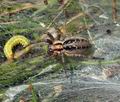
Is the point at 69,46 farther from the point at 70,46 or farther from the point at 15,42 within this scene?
the point at 15,42

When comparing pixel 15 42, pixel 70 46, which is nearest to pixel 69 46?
pixel 70 46

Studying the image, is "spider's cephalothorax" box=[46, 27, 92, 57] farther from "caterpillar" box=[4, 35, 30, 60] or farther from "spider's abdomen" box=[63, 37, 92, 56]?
"caterpillar" box=[4, 35, 30, 60]

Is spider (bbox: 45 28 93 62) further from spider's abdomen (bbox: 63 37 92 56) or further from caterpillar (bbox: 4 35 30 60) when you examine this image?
caterpillar (bbox: 4 35 30 60)

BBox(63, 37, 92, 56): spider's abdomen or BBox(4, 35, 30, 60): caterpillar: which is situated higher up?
BBox(4, 35, 30, 60): caterpillar

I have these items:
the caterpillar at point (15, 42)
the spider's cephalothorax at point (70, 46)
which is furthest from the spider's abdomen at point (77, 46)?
the caterpillar at point (15, 42)

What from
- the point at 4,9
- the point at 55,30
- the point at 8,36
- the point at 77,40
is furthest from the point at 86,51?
the point at 4,9

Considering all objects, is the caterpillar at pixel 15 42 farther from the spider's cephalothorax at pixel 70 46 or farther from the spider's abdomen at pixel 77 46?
the spider's abdomen at pixel 77 46

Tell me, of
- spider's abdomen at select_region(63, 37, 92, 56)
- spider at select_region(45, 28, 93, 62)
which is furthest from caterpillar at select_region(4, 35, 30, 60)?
spider's abdomen at select_region(63, 37, 92, 56)

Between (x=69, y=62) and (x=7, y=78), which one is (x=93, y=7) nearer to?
(x=69, y=62)
